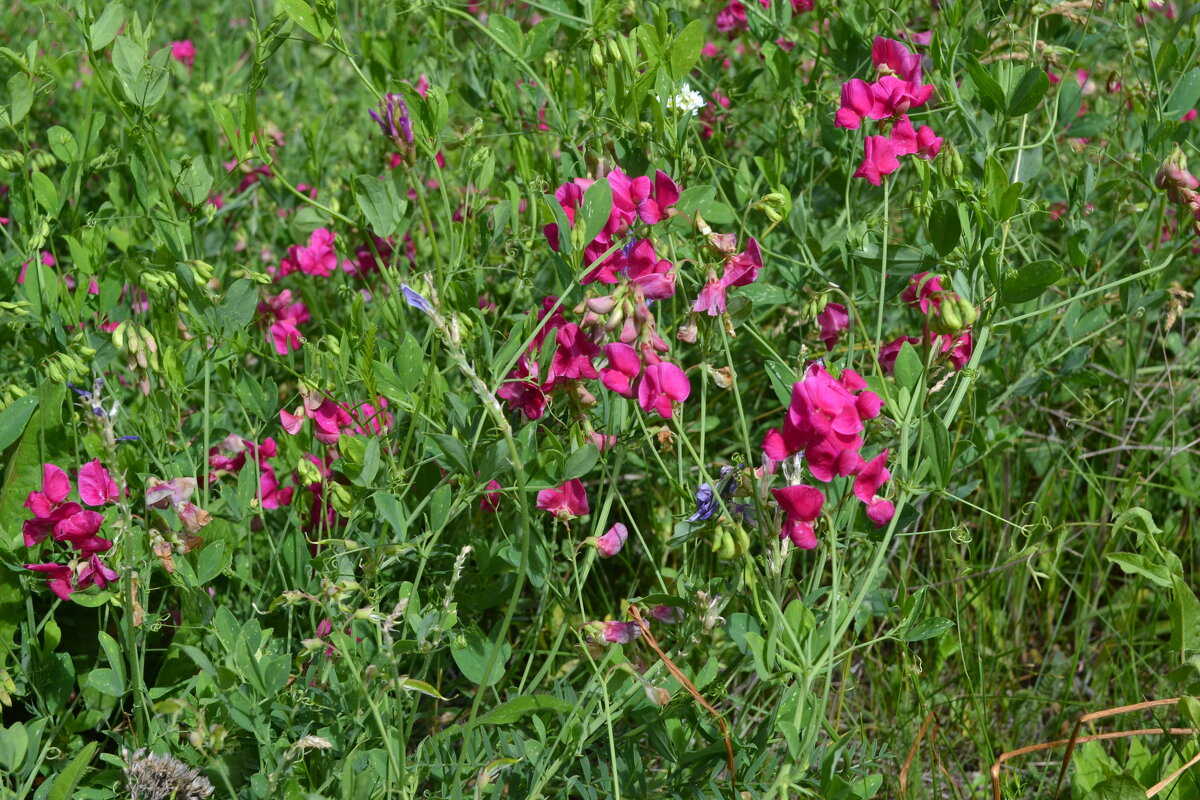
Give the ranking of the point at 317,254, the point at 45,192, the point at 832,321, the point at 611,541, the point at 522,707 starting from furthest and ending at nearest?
the point at 317,254, the point at 45,192, the point at 832,321, the point at 611,541, the point at 522,707

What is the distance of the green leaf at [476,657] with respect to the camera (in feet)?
4.44

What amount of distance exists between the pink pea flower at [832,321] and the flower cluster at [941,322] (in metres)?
0.08

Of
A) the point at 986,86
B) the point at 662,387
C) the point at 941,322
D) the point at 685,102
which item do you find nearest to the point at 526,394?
the point at 662,387

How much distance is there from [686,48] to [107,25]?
2.61 ft

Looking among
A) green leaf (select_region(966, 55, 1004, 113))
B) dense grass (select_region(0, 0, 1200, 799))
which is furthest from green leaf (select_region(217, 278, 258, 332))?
green leaf (select_region(966, 55, 1004, 113))

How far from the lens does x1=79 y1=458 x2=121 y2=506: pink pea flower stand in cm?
141

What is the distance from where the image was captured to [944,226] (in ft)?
4.54

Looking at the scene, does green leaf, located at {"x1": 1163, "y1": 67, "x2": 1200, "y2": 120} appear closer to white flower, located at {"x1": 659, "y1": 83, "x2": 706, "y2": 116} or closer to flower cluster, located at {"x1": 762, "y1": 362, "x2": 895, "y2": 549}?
white flower, located at {"x1": 659, "y1": 83, "x2": 706, "y2": 116}

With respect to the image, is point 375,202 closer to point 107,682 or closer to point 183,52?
point 107,682

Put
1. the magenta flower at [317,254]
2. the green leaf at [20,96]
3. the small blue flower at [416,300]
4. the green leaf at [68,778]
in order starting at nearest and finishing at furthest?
1. the small blue flower at [416,300]
2. the green leaf at [68,778]
3. the green leaf at [20,96]
4. the magenta flower at [317,254]

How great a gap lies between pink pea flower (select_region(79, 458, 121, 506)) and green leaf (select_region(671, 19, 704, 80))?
36.5 inches

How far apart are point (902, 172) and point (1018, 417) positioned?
539 mm

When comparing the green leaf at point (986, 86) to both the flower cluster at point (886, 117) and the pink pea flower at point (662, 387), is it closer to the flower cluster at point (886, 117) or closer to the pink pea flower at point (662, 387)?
the flower cluster at point (886, 117)

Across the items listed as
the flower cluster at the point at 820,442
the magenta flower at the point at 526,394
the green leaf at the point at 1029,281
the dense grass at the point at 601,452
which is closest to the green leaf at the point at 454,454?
the dense grass at the point at 601,452
